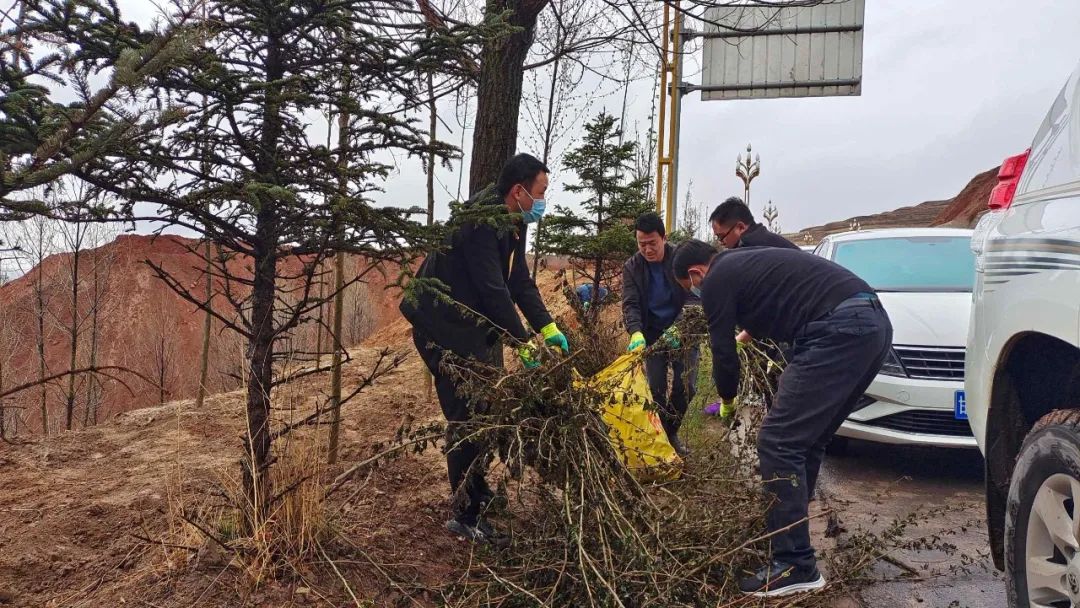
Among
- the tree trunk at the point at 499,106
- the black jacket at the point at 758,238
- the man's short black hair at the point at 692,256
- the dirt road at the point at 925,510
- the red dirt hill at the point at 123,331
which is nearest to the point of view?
the dirt road at the point at 925,510

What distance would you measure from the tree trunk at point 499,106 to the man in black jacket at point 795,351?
7.40 ft

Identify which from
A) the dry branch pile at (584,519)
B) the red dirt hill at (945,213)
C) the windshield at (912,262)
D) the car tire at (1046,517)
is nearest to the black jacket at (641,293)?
the windshield at (912,262)

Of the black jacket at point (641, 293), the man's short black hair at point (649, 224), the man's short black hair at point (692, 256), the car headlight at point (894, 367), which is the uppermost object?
the man's short black hair at point (649, 224)

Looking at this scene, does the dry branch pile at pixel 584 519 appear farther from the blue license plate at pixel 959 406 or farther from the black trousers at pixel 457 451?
the blue license plate at pixel 959 406

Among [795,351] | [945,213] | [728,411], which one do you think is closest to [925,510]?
[728,411]

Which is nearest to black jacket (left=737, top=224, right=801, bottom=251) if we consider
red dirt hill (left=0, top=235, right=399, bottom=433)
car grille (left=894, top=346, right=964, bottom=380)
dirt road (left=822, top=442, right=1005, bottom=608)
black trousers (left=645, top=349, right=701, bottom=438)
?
black trousers (left=645, top=349, right=701, bottom=438)

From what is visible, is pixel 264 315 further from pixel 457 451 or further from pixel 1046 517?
pixel 1046 517

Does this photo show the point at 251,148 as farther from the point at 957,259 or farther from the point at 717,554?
the point at 957,259

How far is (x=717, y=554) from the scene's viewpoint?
2.91m

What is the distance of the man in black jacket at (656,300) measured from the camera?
5023 millimetres

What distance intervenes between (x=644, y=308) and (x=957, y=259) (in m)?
2.94

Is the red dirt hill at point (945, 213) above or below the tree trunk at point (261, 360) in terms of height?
above

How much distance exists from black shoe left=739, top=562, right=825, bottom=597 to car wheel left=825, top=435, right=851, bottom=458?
2702 millimetres

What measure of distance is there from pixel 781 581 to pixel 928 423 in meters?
2.30
